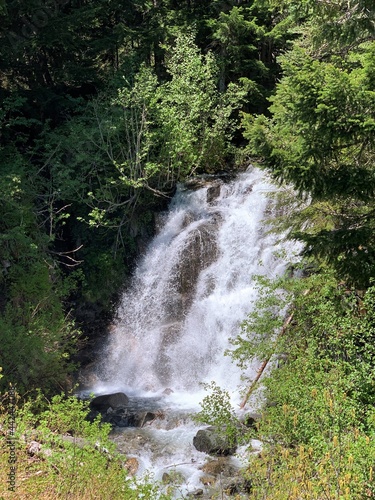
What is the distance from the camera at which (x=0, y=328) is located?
11.8m

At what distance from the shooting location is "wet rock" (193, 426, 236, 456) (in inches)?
379

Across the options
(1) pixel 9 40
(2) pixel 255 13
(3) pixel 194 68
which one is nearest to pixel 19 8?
(1) pixel 9 40

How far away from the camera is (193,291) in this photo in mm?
14867

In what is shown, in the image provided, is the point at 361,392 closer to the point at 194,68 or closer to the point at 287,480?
the point at 287,480

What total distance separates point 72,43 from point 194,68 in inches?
148

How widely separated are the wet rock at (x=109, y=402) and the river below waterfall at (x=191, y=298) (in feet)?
1.87

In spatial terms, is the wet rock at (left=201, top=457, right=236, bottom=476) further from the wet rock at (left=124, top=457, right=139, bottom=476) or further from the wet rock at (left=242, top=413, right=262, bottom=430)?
the wet rock at (left=124, top=457, right=139, bottom=476)

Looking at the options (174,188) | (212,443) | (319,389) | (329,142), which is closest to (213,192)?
(174,188)

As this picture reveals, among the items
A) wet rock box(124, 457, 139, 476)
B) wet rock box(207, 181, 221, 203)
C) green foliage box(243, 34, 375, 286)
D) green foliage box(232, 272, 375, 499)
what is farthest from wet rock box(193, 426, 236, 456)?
wet rock box(207, 181, 221, 203)

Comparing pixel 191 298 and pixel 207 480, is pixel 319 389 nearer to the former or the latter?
pixel 207 480

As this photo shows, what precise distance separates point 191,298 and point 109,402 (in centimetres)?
373

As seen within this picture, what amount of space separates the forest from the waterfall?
0.69 meters

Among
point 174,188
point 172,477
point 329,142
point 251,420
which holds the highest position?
point 329,142

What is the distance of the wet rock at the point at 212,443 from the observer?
962 centimetres
